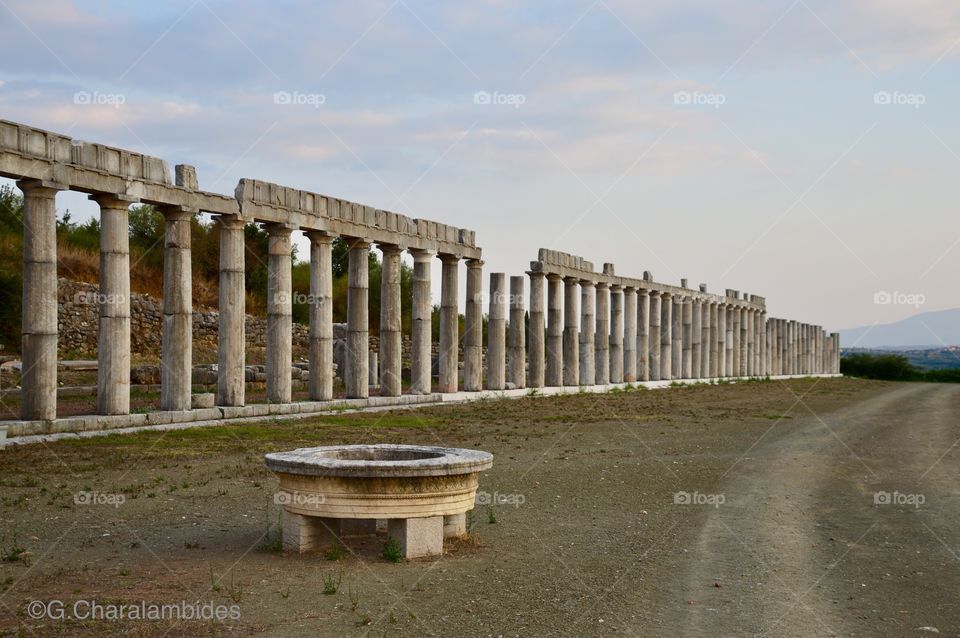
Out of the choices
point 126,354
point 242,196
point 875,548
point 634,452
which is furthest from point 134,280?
point 875,548

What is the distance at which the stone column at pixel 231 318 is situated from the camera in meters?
23.2

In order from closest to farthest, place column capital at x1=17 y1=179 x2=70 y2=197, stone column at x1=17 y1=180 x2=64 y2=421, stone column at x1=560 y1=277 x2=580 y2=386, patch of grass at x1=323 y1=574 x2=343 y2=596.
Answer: patch of grass at x1=323 y1=574 x2=343 y2=596 → stone column at x1=17 y1=180 x2=64 y2=421 → column capital at x1=17 y1=179 x2=70 y2=197 → stone column at x1=560 y1=277 x2=580 y2=386

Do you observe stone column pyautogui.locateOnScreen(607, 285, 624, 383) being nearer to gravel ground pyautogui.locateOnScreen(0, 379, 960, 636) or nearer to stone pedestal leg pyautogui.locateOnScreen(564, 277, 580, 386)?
stone pedestal leg pyautogui.locateOnScreen(564, 277, 580, 386)

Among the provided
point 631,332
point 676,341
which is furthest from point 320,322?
point 676,341

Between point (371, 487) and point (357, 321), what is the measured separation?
1959cm

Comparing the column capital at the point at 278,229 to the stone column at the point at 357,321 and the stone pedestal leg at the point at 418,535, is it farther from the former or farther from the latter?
the stone pedestal leg at the point at 418,535

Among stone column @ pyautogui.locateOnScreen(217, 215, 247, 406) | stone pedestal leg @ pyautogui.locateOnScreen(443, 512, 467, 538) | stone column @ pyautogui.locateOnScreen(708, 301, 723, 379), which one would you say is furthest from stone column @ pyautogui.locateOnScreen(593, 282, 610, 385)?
stone pedestal leg @ pyautogui.locateOnScreen(443, 512, 467, 538)

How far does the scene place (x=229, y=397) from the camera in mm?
23125

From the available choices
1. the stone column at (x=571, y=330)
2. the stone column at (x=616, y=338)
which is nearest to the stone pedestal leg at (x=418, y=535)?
the stone column at (x=571, y=330)

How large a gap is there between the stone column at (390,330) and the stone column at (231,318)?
6443 mm

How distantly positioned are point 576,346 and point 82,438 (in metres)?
25.1

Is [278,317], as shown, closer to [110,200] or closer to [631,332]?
[110,200]

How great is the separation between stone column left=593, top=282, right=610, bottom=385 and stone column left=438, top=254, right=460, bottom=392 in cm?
1173

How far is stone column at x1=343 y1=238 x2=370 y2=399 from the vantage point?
27.8 metres
